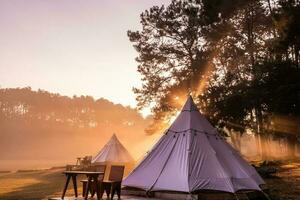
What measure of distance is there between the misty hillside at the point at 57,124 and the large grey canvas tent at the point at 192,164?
88.9 meters

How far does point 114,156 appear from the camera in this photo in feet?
109

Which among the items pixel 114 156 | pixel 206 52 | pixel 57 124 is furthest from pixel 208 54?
pixel 57 124

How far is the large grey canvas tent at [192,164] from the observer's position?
11625mm

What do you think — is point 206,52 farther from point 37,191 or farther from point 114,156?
point 37,191

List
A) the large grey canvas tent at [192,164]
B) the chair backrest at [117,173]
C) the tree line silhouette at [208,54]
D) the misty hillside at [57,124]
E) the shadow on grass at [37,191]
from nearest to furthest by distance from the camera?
1. the chair backrest at [117,173]
2. the large grey canvas tent at [192,164]
3. the shadow on grass at [37,191]
4. the tree line silhouette at [208,54]
5. the misty hillside at [57,124]

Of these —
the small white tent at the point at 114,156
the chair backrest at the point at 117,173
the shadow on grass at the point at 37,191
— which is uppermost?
the chair backrest at the point at 117,173

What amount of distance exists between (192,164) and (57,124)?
112650 millimetres

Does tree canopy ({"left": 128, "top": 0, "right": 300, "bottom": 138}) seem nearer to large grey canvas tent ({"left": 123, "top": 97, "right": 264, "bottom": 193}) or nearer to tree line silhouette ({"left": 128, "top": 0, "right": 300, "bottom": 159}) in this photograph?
tree line silhouette ({"left": 128, "top": 0, "right": 300, "bottom": 159})

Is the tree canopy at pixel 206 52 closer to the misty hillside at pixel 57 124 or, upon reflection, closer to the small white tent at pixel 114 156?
the small white tent at pixel 114 156

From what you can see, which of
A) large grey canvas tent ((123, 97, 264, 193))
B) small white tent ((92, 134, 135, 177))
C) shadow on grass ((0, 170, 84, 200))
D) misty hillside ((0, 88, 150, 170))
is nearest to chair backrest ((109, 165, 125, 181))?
large grey canvas tent ((123, 97, 264, 193))

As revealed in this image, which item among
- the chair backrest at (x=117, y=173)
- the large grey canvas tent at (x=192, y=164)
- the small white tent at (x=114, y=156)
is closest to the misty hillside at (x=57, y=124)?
the small white tent at (x=114, y=156)

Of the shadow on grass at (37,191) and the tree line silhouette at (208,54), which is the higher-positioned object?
the tree line silhouette at (208,54)

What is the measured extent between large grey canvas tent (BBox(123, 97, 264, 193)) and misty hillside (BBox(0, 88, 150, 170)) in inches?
3498

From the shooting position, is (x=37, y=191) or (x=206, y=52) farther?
(x=206, y=52)
